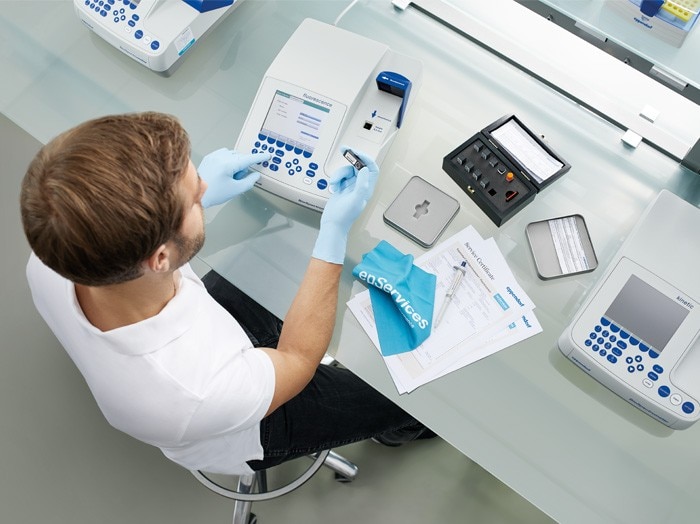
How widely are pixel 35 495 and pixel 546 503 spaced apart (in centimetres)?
157

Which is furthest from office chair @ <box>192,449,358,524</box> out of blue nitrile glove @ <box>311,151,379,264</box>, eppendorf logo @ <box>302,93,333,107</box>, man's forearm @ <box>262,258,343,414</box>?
eppendorf logo @ <box>302,93,333,107</box>

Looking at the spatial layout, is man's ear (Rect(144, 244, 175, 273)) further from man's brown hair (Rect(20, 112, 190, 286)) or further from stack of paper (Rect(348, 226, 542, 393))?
stack of paper (Rect(348, 226, 542, 393))

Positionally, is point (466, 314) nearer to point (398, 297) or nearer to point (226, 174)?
point (398, 297)

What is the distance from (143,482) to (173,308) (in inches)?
46.4

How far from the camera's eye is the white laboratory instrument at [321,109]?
1.46 m

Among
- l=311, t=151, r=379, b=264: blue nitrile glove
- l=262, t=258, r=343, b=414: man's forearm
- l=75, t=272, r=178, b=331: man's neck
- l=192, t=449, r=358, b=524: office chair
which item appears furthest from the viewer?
l=192, t=449, r=358, b=524: office chair

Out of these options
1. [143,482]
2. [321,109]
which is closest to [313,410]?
[321,109]

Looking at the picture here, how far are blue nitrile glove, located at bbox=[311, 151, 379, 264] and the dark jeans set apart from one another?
26 centimetres

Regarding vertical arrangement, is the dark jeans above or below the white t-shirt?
below

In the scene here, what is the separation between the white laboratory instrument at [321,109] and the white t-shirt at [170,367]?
359 millimetres

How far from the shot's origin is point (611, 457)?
52.6 inches

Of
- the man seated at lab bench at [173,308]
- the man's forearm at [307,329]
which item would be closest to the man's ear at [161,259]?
the man seated at lab bench at [173,308]

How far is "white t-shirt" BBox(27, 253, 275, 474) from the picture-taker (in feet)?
3.69

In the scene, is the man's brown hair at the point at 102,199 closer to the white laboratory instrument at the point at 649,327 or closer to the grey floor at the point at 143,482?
the white laboratory instrument at the point at 649,327
